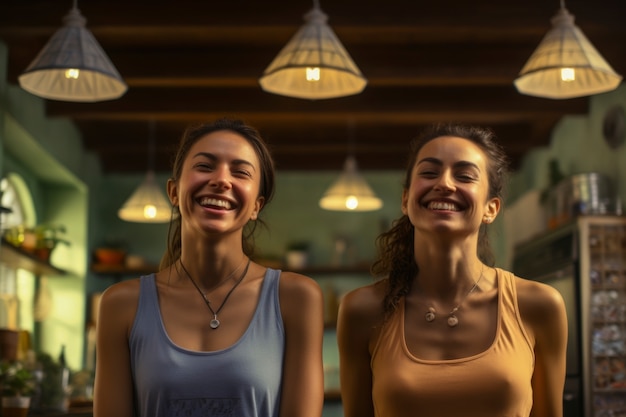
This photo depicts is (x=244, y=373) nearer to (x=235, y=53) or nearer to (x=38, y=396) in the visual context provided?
(x=38, y=396)

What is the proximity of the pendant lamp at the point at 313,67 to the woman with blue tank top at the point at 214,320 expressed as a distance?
78.6 inches

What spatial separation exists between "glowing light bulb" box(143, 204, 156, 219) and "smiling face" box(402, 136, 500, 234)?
5693mm

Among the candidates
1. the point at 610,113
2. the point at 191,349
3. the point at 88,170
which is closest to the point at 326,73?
the point at 191,349

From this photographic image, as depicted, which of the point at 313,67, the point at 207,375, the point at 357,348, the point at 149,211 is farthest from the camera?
the point at 149,211

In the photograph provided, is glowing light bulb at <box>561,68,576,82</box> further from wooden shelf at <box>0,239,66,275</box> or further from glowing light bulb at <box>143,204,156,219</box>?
glowing light bulb at <box>143,204,156,219</box>

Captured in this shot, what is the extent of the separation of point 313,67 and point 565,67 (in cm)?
111

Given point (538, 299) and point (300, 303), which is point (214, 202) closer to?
point (300, 303)

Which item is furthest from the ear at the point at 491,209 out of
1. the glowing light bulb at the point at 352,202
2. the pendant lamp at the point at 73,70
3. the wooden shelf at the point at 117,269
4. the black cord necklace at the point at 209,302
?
the wooden shelf at the point at 117,269

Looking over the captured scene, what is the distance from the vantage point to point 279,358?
6.64ft

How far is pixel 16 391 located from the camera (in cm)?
480

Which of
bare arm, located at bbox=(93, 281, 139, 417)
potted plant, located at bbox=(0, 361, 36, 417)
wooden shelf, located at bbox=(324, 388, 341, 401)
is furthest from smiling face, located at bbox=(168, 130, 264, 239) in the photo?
wooden shelf, located at bbox=(324, 388, 341, 401)

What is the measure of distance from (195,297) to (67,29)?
2.59 meters

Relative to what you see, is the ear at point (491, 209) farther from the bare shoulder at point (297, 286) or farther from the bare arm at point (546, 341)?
the bare shoulder at point (297, 286)

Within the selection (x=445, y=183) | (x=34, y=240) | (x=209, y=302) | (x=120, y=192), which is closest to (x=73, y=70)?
(x=209, y=302)
